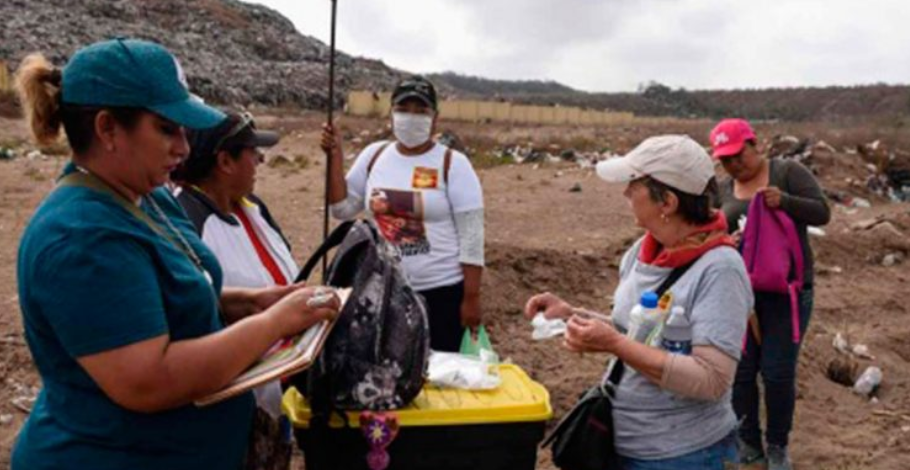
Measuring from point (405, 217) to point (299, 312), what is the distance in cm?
206

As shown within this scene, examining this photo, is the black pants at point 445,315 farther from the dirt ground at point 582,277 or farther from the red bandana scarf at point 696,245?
the red bandana scarf at point 696,245

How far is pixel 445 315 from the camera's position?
13.3ft

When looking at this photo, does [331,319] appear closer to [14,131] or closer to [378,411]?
[378,411]

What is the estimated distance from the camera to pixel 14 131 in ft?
61.5

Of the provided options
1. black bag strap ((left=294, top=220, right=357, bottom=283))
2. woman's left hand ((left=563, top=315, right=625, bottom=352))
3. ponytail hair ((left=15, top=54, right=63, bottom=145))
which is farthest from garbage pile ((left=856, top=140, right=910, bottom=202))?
ponytail hair ((left=15, top=54, right=63, bottom=145))

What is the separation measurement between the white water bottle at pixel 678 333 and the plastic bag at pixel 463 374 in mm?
487

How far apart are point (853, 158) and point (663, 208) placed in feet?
57.4

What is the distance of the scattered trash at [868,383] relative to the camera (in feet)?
19.6

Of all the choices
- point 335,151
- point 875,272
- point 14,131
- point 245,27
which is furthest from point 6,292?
point 245,27

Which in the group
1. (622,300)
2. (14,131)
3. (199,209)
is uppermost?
(199,209)

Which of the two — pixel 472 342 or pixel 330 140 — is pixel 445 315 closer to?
pixel 472 342

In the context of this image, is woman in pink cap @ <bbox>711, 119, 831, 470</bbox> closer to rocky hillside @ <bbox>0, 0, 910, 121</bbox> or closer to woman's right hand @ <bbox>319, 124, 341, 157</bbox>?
woman's right hand @ <bbox>319, 124, 341, 157</bbox>

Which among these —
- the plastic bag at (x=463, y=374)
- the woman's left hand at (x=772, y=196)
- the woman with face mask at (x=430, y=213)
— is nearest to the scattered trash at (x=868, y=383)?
the woman's left hand at (x=772, y=196)

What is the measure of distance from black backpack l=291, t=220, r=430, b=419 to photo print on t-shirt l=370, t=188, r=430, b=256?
5.37 ft
